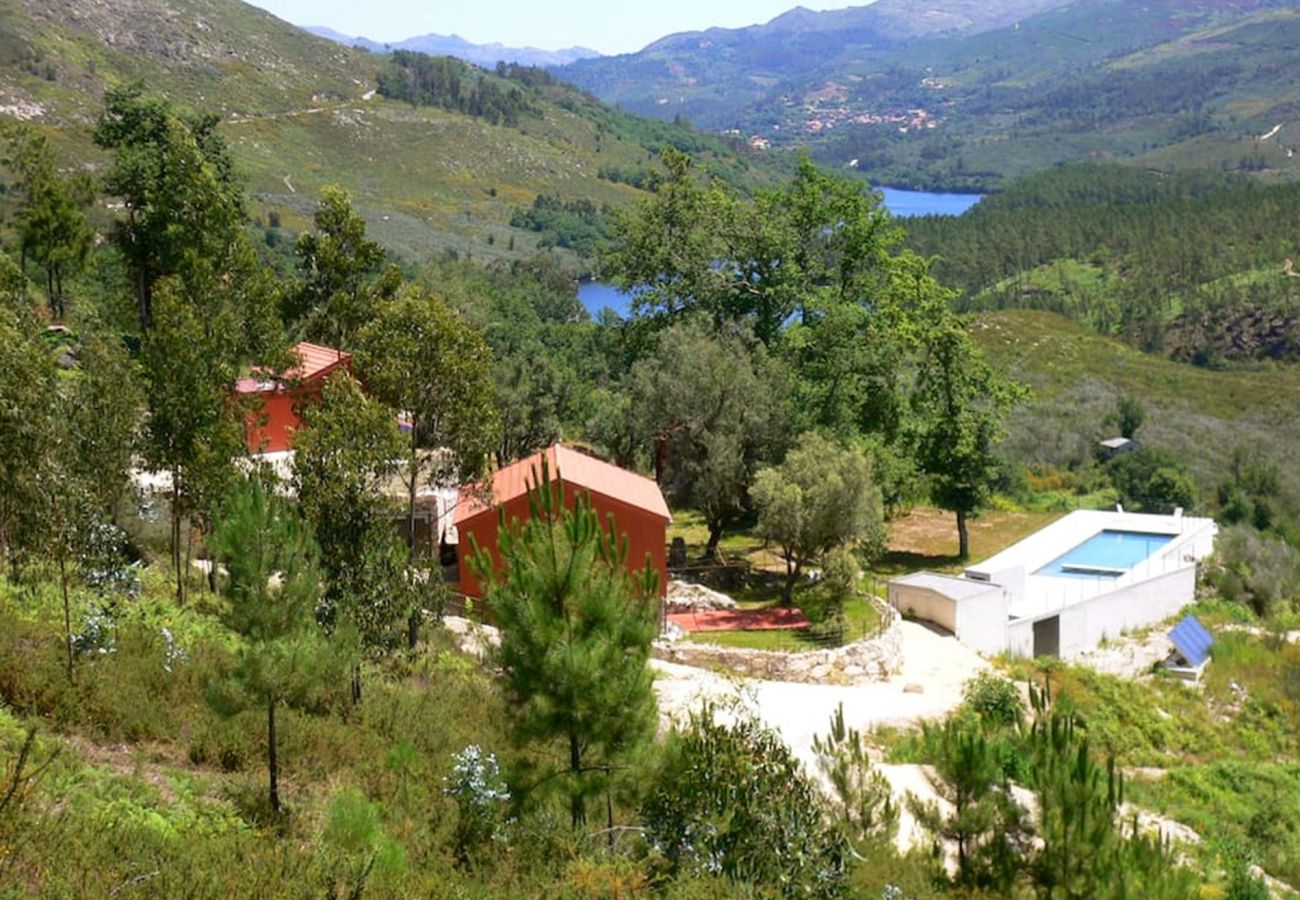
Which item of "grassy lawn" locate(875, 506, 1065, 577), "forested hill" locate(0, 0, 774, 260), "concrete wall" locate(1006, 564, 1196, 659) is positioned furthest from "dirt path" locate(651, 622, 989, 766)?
"forested hill" locate(0, 0, 774, 260)

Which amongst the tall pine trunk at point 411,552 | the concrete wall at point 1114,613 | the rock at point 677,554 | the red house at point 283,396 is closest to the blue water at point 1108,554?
the concrete wall at point 1114,613

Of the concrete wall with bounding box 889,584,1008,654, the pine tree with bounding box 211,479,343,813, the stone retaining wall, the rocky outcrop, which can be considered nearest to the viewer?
the pine tree with bounding box 211,479,343,813

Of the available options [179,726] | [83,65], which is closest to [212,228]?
[179,726]

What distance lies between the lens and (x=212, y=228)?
68.2 ft

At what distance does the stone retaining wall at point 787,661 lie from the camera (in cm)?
1884

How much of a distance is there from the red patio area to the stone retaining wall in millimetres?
1500

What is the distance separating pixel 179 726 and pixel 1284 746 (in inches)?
732

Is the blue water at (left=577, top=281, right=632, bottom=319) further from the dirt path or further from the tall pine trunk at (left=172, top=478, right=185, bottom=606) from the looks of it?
the tall pine trunk at (left=172, top=478, right=185, bottom=606)

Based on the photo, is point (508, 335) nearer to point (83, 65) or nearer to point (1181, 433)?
point (1181, 433)

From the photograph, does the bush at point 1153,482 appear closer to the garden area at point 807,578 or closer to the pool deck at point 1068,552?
the garden area at point 807,578

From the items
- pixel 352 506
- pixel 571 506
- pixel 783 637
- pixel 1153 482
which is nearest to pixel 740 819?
pixel 352 506

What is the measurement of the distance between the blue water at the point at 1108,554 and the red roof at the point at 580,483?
474 inches

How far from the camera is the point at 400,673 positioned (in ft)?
44.5

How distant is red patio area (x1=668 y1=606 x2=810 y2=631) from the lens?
20984 millimetres
